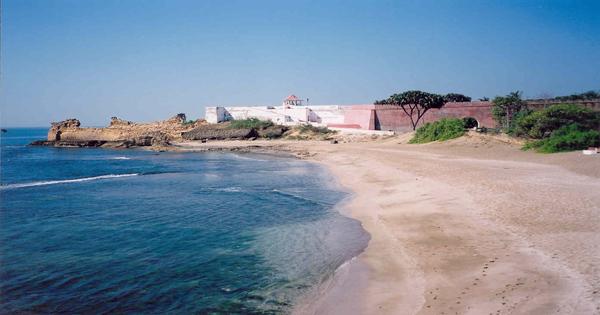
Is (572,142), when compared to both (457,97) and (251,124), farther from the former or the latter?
(251,124)

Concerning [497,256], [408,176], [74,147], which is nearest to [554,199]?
[497,256]

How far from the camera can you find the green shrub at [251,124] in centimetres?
5862

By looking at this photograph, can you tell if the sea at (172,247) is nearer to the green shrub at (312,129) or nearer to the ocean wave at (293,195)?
the ocean wave at (293,195)

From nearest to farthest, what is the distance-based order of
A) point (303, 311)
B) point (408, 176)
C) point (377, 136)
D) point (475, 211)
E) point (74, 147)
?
point (303, 311) → point (475, 211) → point (408, 176) → point (377, 136) → point (74, 147)

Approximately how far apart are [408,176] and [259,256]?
37.4 feet

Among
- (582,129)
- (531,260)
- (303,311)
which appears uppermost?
(582,129)

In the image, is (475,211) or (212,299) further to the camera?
(475,211)

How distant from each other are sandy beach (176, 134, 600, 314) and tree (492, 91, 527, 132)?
62.7ft

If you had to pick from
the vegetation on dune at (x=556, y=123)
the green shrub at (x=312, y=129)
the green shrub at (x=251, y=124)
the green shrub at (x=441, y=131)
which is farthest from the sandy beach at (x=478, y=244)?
the green shrub at (x=251, y=124)

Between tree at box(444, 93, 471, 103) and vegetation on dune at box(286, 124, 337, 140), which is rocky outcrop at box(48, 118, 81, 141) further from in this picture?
tree at box(444, 93, 471, 103)

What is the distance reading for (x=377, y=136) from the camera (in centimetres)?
4475

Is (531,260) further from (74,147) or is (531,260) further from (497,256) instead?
(74,147)

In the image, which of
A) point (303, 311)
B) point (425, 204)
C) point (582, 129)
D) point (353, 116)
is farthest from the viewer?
point (353, 116)

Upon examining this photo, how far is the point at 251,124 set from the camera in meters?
59.5
